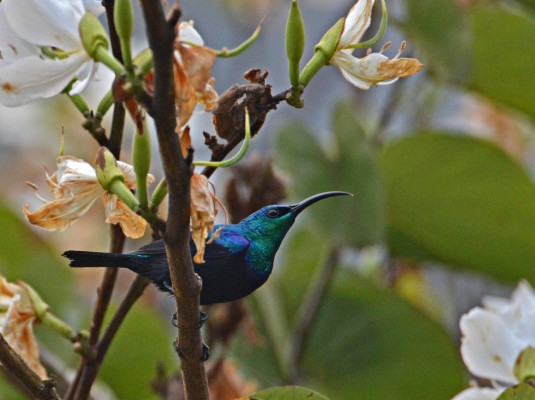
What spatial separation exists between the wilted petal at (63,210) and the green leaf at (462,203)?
0.72m

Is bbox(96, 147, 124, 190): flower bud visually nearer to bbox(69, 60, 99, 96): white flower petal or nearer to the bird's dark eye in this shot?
bbox(69, 60, 99, 96): white flower petal

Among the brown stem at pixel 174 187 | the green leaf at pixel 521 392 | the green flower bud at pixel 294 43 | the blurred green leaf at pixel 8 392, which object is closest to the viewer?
the brown stem at pixel 174 187

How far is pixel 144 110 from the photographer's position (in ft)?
1.32

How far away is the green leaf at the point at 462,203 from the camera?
1.13m

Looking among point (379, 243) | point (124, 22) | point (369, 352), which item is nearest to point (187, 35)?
point (124, 22)

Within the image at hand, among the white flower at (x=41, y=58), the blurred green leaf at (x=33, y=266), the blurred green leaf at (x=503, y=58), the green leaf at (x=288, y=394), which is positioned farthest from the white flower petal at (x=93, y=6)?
the blurred green leaf at (x=503, y=58)

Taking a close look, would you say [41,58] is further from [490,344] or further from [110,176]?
[490,344]

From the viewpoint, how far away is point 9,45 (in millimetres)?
471

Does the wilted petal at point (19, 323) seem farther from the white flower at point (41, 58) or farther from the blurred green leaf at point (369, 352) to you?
the blurred green leaf at point (369, 352)

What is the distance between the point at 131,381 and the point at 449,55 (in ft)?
1.88

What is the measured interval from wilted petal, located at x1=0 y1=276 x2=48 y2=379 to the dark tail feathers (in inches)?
2.4

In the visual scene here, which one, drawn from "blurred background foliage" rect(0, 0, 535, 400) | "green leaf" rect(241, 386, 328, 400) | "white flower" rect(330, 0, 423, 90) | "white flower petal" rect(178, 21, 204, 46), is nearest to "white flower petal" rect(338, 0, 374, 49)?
"white flower" rect(330, 0, 423, 90)

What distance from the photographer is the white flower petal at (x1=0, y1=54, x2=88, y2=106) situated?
44cm

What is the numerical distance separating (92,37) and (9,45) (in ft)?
0.24
